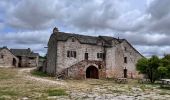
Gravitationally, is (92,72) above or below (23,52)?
below

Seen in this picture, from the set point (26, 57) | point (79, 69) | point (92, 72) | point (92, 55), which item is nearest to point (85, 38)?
point (92, 55)

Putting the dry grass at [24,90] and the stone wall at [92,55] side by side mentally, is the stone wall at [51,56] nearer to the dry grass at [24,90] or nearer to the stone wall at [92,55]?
the stone wall at [92,55]

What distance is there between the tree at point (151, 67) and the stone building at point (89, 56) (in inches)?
360

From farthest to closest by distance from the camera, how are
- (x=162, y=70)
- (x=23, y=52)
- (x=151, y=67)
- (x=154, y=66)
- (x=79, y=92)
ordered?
(x=23, y=52)
(x=151, y=67)
(x=154, y=66)
(x=162, y=70)
(x=79, y=92)

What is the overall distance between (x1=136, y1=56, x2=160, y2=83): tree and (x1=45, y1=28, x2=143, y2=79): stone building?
9.14 meters

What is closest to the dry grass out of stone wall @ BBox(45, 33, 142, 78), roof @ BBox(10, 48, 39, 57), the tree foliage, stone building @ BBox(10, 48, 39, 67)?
stone wall @ BBox(45, 33, 142, 78)

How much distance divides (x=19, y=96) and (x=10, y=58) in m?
56.0

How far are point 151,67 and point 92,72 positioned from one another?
1217 cm

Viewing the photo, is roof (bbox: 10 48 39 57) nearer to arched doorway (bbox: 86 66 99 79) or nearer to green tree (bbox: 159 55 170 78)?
arched doorway (bbox: 86 66 99 79)

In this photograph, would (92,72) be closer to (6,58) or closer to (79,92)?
(79,92)

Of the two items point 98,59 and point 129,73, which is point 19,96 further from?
point 129,73

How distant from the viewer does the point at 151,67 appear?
5125 centimetres

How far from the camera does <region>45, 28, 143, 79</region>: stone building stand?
55.3 m

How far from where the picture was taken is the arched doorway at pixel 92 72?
189 ft
